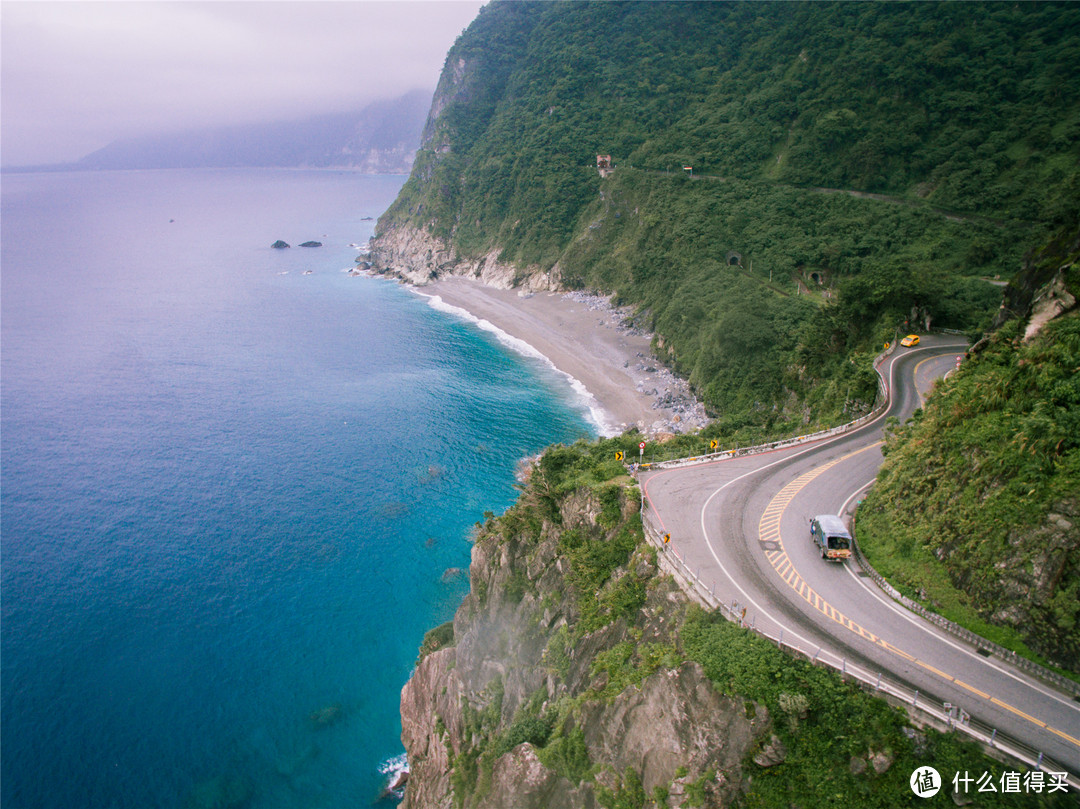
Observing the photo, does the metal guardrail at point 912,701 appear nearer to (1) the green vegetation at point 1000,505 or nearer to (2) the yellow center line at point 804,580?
(2) the yellow center line at point 804,580

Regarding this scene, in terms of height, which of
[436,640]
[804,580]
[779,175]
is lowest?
[436,640]

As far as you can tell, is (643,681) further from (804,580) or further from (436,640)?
(436,640)

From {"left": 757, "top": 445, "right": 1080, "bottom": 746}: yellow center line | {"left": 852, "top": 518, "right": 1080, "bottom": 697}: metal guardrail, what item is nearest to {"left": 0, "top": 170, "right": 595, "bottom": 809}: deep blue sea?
{"left": 757, "top": 445, "right": 1080, "bottom": 746}: yellow center line

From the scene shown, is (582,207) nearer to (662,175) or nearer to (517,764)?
(662,175)

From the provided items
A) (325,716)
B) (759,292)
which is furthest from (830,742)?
(759,292)

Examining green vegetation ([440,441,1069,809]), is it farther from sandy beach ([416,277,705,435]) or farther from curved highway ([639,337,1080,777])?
sandy beach ([416,277,705,435])

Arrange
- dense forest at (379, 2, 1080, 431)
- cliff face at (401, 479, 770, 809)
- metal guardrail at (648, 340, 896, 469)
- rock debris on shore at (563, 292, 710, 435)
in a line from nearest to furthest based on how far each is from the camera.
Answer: cliff face at (401, 479, 770, 809) < metal guardrail at (648, 340, 896, 469) < dense forest at (379, 2, 1080, 431) < rock debris on shore at (563, 292, 710, 435)
